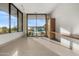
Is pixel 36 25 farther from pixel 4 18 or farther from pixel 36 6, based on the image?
pixel 4 18

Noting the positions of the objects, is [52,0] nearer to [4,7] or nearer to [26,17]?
[4,7]

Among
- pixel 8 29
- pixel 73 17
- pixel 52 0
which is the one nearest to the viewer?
pixel 52 0

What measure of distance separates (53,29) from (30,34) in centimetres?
499

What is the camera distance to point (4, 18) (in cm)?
1014

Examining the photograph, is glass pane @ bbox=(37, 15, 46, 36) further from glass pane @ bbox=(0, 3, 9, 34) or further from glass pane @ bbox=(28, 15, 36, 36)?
glass pane @ bbox=(0, 3, 9, 34)

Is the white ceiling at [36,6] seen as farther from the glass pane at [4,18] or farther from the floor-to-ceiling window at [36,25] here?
the floor-to-ceiling window at [36,25]

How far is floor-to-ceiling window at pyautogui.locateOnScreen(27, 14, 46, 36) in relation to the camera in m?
18.0

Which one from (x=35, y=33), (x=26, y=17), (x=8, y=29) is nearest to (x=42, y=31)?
(x=35, y=33)

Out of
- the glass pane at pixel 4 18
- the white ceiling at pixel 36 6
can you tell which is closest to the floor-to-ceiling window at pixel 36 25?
the white ceiling at pixel 36 6

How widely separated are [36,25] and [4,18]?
8246mm

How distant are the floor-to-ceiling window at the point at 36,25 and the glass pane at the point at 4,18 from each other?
24.6 feet

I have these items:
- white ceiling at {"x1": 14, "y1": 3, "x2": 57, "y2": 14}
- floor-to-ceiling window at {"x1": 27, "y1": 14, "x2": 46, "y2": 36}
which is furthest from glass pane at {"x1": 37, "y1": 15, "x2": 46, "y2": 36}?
white ceiling at {"x1": 14, "y1": 3, "x2": 57, "y2": 14}

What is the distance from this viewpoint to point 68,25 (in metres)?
9.27

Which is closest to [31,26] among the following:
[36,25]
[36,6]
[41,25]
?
[36,25]
